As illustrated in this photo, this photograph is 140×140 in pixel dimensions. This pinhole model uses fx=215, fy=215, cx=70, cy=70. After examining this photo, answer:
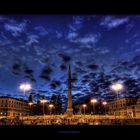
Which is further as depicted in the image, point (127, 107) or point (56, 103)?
point (56, 103)

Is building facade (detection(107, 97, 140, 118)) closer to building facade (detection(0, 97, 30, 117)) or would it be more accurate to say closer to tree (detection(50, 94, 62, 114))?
tree (detection(50, 94, 62, 114))

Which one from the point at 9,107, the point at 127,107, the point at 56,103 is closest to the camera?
the point at 9,107

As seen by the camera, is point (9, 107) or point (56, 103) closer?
point (9, 107)

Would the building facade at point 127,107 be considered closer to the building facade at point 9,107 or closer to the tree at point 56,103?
the tree at point 56,103

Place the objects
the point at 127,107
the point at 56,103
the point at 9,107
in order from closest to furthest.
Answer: the point at 9,107, the point at 127,107, the point at 56,103

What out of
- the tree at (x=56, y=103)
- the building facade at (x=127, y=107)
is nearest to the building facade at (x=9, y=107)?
the tree at (x=56, y=103)

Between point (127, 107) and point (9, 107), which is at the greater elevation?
point (9, 107)

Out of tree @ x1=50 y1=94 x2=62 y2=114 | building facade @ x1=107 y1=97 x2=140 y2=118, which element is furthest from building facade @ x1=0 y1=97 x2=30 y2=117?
building facade @ x1=107 y1=97 x2=140 y2=118

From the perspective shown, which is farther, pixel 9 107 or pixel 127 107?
→ pixel 127 107
